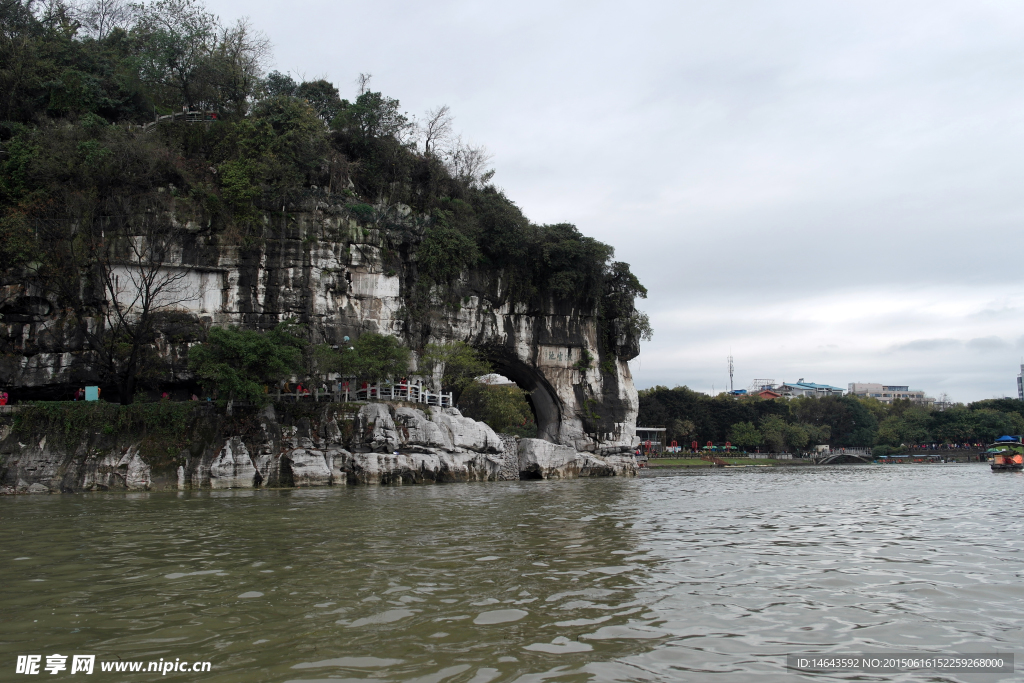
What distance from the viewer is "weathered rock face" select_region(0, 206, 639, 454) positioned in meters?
24.8

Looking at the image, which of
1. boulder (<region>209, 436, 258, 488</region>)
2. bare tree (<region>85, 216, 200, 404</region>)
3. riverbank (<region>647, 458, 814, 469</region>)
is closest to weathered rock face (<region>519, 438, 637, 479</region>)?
boulder (<region>209, 436, 258, 488</region>)

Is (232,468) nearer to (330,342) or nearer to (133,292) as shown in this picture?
(330,342)

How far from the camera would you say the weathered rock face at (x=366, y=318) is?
24.8m

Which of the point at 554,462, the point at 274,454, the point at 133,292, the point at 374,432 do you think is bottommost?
the point at 554,462

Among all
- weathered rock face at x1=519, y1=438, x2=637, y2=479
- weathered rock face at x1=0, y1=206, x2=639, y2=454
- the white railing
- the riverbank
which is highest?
weathered rock face at x1=0, y1=206, x2=639, y2=454

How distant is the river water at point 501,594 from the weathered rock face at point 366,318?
14057 millimetres

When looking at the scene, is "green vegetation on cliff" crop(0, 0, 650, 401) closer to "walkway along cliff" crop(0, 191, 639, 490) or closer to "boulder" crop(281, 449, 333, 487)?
"walkway along cliff" crop(0, 191, 639, 490)

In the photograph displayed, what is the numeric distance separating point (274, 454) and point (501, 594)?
17167 millimetres

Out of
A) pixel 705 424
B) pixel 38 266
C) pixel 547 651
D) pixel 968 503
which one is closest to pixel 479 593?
pixel 547 651

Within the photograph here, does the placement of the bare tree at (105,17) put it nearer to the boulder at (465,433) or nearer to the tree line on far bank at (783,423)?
the boulder at (465,433)

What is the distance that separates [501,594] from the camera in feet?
19.4

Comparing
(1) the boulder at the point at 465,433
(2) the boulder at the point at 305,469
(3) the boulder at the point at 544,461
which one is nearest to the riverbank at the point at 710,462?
(3) the boulder at the point at 544,461

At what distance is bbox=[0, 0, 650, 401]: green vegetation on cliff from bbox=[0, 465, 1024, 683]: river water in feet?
51.2

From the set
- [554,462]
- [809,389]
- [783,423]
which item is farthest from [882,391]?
[554,462]
